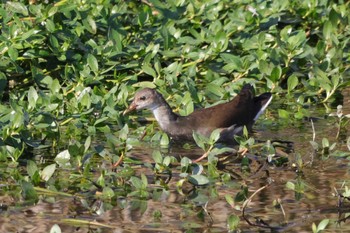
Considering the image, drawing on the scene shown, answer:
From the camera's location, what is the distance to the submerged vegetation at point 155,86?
770 centimetres

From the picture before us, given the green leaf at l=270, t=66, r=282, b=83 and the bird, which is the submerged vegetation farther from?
the bird

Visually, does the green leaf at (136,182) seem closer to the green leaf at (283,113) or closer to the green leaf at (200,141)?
the green leaf at (200,141)

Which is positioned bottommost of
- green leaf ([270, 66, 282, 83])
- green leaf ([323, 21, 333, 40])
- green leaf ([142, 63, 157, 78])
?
green leaf ([323, 21, 333, 40])

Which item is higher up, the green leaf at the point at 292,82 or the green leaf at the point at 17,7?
the green leaf at the point at 17,7

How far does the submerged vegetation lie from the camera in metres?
7.70

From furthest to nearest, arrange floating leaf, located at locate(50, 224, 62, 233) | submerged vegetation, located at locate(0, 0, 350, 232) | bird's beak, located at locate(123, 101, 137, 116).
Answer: bird's beak, located at locate(123, 101, 137, 116)
submerged vegetation, located at locate(0, 0, 350, 232)
floating leaf, located at locate(50, 224, 62, 233)

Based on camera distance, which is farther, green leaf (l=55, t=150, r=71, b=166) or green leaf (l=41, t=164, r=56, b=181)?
green leaf (l=55, t=150, r=71, b=166)

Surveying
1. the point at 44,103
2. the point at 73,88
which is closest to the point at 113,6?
the point at 73,88

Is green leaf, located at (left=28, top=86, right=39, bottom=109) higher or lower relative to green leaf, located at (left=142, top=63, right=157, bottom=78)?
higher

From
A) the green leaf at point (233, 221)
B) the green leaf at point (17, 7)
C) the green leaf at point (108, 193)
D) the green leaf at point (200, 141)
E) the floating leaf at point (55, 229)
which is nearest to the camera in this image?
the floating leaf at point (55, 229)

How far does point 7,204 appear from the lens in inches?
287

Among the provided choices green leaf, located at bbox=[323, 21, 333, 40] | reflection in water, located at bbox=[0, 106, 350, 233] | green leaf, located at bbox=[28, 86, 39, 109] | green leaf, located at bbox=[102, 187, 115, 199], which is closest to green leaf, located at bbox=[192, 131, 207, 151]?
reflection in water, located at bbox=[0, 106, 350, 233]

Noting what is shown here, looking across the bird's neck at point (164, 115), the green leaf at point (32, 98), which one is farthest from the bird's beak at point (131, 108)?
the green leaf at point (32, 98)

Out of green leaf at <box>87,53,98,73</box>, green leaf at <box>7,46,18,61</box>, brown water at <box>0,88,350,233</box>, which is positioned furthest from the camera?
green leaf at <box>87,53,98,73</box>
